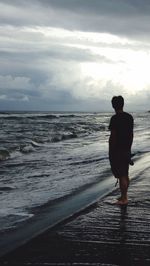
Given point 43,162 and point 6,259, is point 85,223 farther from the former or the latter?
point 43,162

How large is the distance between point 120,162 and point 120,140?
0.40m

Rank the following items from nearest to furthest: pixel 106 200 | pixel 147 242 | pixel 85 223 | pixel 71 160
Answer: pixel 147 242, pixel 85 223, pixel 106 200, pixel 71 160

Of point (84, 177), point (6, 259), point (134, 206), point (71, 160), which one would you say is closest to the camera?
point (6, 259)

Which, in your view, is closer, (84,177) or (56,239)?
(56,239)

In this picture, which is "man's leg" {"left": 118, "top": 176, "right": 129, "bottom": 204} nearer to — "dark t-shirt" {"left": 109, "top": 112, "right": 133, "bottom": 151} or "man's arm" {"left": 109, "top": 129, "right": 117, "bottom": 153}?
"man's arm" {"left": 109, "top": 129, "right": 117, "bottom": 153}

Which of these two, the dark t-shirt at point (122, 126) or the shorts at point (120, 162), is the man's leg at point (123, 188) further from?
the dark t-shirt at point (122, 126)

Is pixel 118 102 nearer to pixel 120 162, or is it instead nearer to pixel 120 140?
pixel 120 140

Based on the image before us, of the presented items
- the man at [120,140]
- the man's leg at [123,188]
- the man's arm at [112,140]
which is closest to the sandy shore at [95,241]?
the man's leg at [123,188]

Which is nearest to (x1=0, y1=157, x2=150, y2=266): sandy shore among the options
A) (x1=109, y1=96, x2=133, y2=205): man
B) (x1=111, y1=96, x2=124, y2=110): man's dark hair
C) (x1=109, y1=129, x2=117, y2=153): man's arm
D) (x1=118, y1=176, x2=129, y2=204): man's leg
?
(x1=118, y1=176, x2=129, y2=204): man's leg

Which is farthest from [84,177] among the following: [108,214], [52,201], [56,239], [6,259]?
[6,259]

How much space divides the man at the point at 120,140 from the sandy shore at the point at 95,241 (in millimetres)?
570

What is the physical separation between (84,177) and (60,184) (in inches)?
45.9

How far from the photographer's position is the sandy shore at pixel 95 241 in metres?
4.58

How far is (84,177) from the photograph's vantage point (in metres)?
11.3
